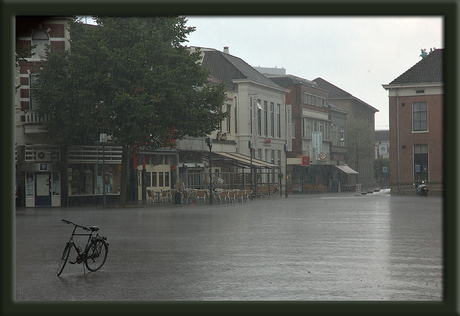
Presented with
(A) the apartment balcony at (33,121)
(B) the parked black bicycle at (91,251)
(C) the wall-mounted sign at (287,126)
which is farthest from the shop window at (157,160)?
(B) the parked black bicycle at (91,251)

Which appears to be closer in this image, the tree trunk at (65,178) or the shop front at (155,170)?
the tree trunk at (65,178)

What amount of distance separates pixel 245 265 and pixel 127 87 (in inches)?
893

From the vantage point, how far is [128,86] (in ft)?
106

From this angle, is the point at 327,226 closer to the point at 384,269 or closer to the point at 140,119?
the point at 384,269

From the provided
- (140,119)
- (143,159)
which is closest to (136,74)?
(140,119)

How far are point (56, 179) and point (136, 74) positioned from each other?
878cm

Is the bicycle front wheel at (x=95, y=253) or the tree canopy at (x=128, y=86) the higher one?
the tree canopy at (x=128, y=86)

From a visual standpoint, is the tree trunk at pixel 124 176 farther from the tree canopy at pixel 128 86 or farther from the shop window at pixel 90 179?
the shop window at pixel 90 179

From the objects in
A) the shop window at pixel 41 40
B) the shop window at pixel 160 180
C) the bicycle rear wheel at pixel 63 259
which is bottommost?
the bicycle rear wheel at pixel 63 259

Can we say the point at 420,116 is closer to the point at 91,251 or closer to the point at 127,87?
the point at 127,87

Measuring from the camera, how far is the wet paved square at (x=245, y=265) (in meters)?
8.37

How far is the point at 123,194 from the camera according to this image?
33.5 m

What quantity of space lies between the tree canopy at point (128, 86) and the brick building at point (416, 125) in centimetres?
2268
